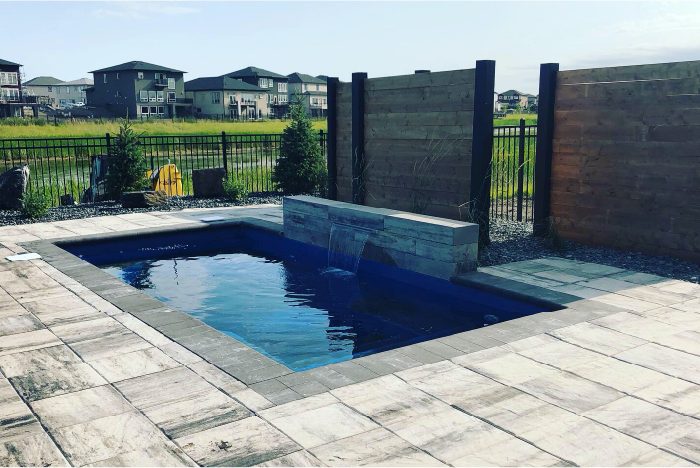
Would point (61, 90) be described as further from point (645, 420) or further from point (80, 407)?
point (645, 420)

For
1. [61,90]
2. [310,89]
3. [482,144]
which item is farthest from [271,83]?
[482,144]

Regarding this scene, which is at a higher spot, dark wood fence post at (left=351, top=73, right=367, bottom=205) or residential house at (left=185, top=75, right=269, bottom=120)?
residential house at (left=185, top=75, right=269, bottom=120)

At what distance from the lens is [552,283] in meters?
6.47

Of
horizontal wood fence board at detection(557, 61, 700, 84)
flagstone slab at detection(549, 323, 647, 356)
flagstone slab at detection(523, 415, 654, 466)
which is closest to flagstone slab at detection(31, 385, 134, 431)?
flagstone slab at detection(523, 415, 654, 466)

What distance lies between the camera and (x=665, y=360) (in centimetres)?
438

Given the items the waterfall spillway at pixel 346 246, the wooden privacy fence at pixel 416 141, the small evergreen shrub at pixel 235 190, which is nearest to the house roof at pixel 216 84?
Result: the small evergreen shrub at pixel 235 190

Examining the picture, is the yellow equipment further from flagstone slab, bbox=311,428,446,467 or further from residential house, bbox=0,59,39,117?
residential house, bbox=0,59,39,117

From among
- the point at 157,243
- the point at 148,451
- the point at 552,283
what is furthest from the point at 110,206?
the point at 148,451

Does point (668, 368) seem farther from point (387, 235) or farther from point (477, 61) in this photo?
point (477, 61)

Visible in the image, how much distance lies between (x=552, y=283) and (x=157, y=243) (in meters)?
6.05

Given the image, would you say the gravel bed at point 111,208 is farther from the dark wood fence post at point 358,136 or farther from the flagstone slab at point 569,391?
the flagstone slab at point 569,391

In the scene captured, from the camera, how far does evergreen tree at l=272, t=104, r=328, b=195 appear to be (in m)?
14.0

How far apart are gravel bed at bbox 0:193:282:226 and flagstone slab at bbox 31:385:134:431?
804 centimetres

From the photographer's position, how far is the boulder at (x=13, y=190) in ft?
38.8
